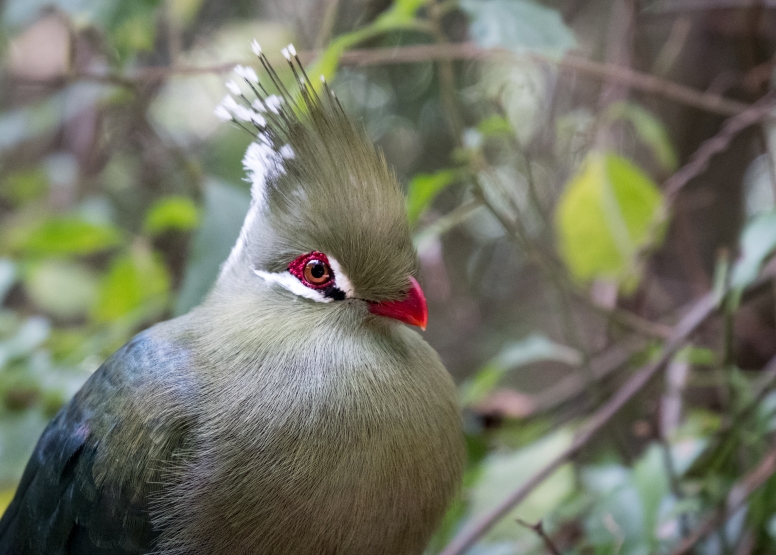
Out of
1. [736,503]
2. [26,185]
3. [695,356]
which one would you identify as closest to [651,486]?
[736,503]

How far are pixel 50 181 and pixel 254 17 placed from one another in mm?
1536

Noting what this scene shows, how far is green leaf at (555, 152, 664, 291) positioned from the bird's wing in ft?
4.32

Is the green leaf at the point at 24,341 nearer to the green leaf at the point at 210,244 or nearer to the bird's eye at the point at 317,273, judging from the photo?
the green leaf at the point at 210,244

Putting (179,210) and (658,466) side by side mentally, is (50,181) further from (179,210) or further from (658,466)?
(658,466)

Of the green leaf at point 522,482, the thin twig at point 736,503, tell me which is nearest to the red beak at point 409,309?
the green leaf at point 522,482

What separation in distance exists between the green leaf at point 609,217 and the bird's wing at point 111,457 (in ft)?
4.32

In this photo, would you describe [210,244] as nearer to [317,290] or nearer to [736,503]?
[317,290]

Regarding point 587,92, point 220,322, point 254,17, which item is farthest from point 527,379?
point 220,322

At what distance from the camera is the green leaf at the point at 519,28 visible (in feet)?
4.70

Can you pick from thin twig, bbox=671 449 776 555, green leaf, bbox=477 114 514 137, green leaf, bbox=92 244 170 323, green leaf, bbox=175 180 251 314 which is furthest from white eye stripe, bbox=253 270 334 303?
green leaf, bbox=92 244 170 323

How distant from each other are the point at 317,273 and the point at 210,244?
606mm

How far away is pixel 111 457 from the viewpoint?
1263 millimetres

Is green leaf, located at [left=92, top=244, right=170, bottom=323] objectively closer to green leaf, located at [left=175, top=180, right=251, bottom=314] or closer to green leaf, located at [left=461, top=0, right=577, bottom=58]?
green leaf, located at [left=175, top=180, right=251, bottom=314]

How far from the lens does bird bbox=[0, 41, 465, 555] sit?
3.76ft
